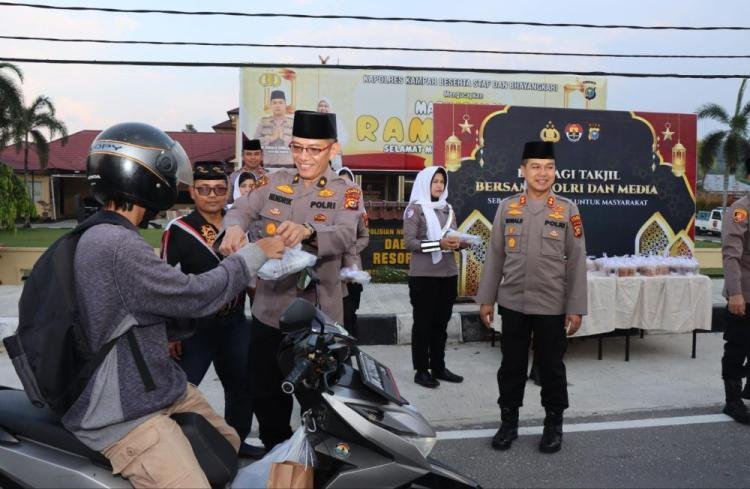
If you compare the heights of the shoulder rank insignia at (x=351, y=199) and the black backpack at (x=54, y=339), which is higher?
the shoulder rank insignia at (x=351, y=199)

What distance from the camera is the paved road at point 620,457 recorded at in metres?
3.61

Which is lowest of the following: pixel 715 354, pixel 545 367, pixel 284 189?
pixel 715 354

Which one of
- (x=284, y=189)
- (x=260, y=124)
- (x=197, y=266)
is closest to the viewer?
(x=284, y=189)

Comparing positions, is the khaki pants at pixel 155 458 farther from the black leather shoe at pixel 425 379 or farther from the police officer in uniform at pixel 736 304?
the police officer in uniform at pixel 736 304

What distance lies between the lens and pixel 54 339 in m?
1.82

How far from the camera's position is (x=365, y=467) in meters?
2.13

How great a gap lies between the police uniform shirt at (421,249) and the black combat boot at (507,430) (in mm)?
1534

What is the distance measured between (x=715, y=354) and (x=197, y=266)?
5.47 meters

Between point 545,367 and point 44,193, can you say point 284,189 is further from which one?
point 44,193

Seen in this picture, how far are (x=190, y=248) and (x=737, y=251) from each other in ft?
12.3

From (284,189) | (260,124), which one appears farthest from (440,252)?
(260,124)

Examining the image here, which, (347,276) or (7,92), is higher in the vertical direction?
(7,92)

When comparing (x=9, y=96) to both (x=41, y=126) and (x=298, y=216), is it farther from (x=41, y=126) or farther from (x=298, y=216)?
(x=298, y=216)

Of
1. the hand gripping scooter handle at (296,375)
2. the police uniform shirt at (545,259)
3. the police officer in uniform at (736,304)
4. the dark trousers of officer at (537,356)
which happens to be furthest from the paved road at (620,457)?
the hand gripping scooter handle at (296,375)
